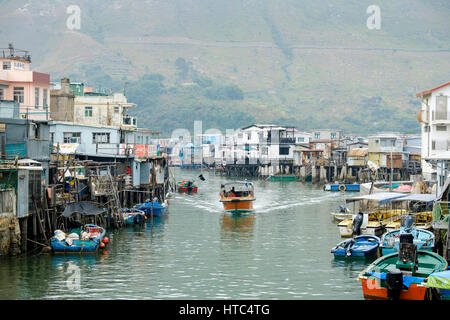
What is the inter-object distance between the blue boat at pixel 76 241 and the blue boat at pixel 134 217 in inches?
425

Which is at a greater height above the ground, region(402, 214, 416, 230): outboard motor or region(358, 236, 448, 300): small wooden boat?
region(402, 214, 416, 230): outboard motor

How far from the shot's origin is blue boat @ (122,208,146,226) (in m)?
52.2

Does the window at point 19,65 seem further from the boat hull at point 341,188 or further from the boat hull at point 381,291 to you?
the boat hull at point 341,188

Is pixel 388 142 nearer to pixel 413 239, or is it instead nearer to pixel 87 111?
pixel 87 111

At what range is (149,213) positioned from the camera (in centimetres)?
5856

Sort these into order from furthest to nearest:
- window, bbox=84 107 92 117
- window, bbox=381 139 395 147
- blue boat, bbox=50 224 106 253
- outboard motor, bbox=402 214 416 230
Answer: window, bbox=381 139 395 147
window, bbox=84 107 92 117
outboard motor, bbox=402 214 416 230
blue boat, bbox=50 224 106 253

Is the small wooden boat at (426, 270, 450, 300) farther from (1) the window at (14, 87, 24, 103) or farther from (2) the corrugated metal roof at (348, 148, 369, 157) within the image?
(2) the corrugated metal roof at (348, 148, 369, 157)

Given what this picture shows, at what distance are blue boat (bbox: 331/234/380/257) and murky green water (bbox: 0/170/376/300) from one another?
0.79m

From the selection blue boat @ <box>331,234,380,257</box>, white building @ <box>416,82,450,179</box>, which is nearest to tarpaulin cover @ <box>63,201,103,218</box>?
blue boat @ <box>331,234,380,257</box>

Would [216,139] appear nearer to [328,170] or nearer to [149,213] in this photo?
[328,170]

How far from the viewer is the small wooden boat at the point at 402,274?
2677 cm

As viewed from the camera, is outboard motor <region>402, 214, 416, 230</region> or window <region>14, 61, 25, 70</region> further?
window <region>14, 61, 25, 70</region>

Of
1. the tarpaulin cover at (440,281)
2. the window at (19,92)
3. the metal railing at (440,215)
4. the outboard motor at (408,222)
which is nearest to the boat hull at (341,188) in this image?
the window at (19,92)

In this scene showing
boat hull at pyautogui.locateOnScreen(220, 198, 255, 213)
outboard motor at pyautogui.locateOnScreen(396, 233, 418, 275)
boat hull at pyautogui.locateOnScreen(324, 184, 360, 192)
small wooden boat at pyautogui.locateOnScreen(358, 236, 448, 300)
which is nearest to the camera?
small wooden boat at pyautogui.locateOnScreen(358, 236, 448, 300)
